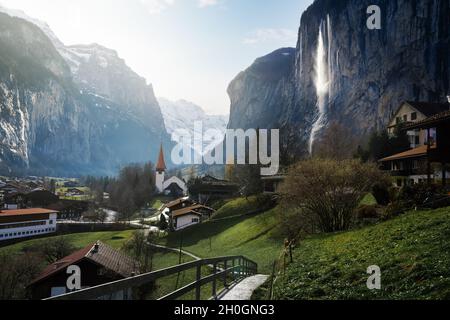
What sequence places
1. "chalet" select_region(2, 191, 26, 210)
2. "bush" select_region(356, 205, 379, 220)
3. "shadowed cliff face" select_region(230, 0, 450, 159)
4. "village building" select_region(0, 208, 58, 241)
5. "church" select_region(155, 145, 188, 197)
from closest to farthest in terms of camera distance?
"bush" select_region(356, 205, 379, 220)
"village building" select_region(0, 208, 58, 241)
"shadowed cliff face" select_region(230, 0, 450, 159)
"chalet" select_region(2, 191, 26, 210)
"church" select_region(155, 145, 188, 197)

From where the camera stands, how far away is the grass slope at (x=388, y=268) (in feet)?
26.6

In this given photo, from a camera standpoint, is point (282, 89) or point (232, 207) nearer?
point (232, 207)

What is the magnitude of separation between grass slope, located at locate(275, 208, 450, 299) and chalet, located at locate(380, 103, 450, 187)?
11165 millimetres

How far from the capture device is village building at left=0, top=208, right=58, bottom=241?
70812 millimetres

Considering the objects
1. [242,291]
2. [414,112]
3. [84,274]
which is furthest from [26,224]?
[242,291]

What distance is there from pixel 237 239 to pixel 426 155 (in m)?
21.3

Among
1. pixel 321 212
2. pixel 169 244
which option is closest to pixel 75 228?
pixel 169 244

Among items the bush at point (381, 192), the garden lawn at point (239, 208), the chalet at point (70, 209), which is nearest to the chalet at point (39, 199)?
the chalet at point (70, 209)

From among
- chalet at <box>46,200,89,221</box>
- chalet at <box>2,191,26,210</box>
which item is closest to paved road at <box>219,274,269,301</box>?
chalet at <box>46,200,89,221</box>

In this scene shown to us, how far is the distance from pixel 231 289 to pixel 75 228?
76.7m

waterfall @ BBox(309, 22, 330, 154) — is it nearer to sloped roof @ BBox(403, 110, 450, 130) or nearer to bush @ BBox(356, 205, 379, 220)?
bush @ BBox(356, 205, 379, 220)

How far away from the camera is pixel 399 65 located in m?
83.8

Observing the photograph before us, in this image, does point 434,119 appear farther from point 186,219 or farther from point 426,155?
point 186,219
